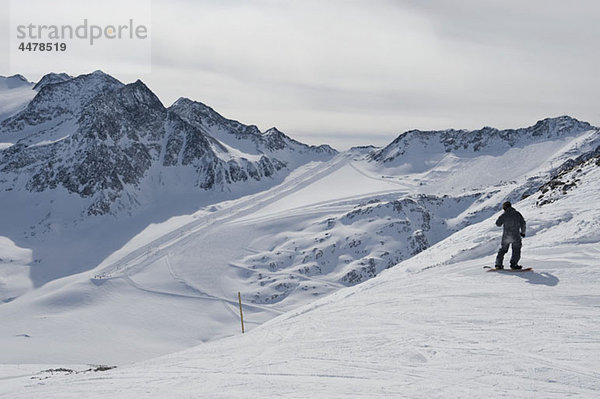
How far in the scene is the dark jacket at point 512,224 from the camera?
44.3 ft

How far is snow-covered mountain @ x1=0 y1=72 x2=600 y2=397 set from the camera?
11.3 meters

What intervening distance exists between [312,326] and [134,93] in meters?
174

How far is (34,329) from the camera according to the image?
62.4 meters

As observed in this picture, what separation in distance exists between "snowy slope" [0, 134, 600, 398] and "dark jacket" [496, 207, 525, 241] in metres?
1.16

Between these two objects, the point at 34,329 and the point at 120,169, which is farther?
the point at 120,169

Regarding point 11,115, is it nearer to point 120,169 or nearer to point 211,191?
point 120,169

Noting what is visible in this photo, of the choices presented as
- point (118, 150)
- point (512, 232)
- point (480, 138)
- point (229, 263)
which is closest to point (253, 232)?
point (229, 263)

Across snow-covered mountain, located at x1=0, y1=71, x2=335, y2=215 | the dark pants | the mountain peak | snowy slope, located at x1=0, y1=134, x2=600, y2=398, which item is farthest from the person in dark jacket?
the mountain peak

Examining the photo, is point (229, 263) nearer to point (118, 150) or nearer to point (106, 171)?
point (106, 171)

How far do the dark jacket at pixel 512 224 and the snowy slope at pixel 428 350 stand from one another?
116 centimetres

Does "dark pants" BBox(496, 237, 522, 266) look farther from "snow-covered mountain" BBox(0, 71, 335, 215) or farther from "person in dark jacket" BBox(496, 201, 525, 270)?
"snow-covered mountain" BBox(0, 71, 335, 215)

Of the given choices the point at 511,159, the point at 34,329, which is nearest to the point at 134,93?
the point at 34,329

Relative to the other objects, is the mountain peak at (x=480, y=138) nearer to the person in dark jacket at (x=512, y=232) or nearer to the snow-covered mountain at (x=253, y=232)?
the snow-covered mountain at (x=253, y=232)

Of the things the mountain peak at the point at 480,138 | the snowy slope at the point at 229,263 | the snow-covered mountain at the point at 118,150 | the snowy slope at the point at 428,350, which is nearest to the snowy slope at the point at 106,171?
the snow-covered mountain at the point at 118,150
